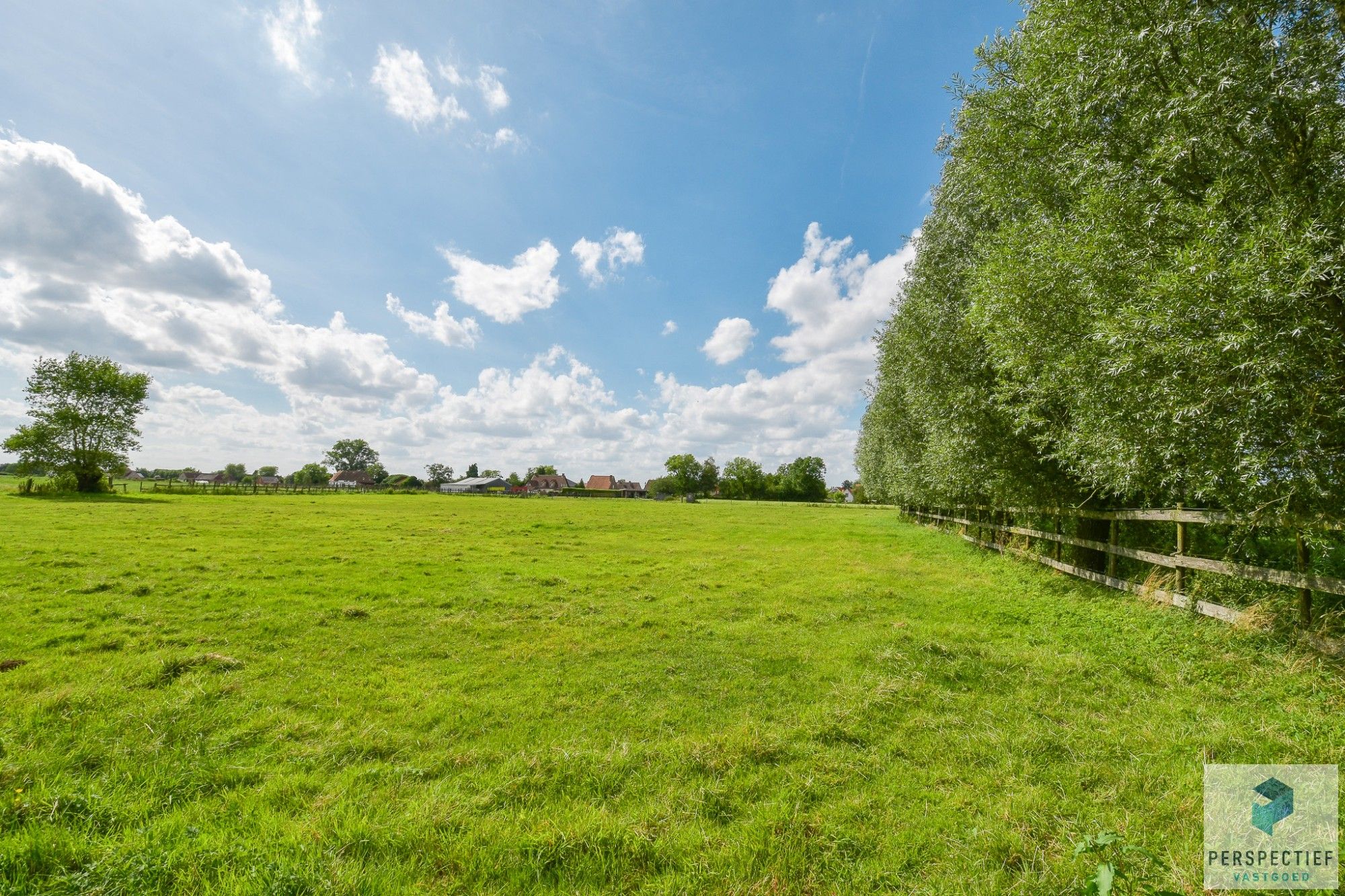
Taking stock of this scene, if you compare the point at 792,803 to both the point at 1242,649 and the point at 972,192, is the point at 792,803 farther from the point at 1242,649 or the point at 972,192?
the point at 972,192

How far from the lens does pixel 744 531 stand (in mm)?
30516

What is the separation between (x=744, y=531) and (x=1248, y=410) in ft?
81.7

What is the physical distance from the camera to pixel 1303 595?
24.8 ft

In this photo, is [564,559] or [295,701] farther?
[564,559]

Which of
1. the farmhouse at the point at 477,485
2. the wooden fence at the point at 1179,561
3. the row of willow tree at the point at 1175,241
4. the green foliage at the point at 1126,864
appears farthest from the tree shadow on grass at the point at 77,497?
the farmhouse at the point at 477,485

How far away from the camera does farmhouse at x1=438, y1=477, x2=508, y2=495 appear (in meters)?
134

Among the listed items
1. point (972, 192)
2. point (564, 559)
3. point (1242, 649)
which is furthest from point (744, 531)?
point (1242, 649)

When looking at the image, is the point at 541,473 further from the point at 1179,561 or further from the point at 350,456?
the point at 1179,561

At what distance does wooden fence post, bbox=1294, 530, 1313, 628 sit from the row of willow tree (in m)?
1.01

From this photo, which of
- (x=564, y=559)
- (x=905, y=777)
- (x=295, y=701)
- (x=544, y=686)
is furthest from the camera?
(x=564, y=559)

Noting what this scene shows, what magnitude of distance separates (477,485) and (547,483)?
1978 centimetres

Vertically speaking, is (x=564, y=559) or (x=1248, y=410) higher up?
(x=1248, y=410)

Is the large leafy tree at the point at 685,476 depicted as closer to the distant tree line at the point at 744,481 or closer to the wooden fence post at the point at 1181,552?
the distant tree line at the point at 744,481

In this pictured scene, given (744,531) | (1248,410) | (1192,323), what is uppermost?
(1192,323)
